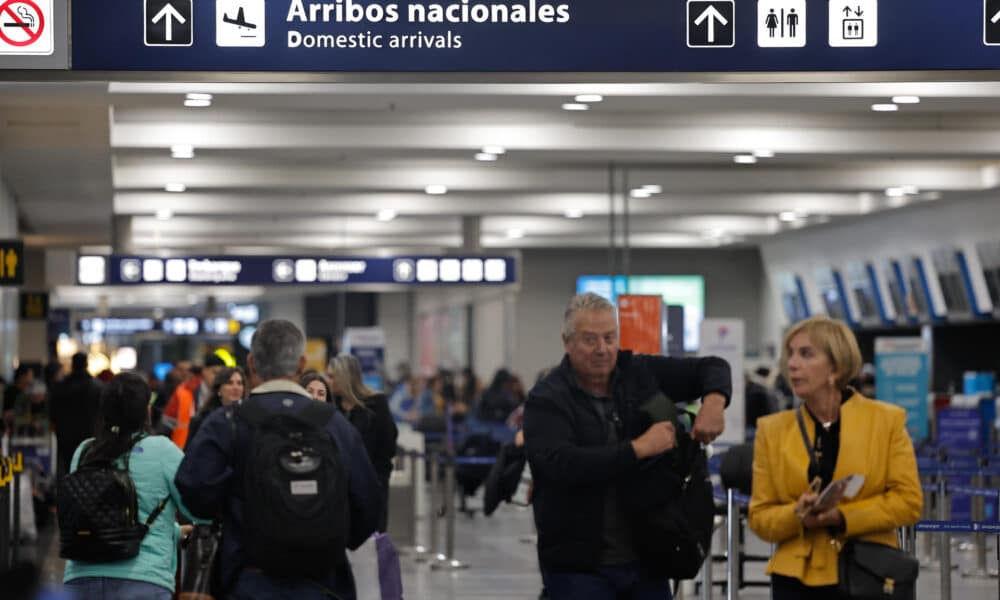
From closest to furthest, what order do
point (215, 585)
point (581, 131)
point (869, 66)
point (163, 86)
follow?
point (215, 585) → point (869, 66) → point (163, 86) → point (581, 131)

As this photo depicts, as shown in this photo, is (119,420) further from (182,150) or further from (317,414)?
(182,150)

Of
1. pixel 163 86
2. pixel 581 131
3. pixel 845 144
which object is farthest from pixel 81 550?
pixel 845 144

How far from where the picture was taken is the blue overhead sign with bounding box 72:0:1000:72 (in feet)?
24.4

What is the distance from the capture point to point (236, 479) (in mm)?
4750

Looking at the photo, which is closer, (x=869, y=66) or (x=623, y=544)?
(x=623, y=544)

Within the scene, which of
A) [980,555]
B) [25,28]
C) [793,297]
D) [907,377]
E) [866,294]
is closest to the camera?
[25,28]

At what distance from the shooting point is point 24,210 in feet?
72.6

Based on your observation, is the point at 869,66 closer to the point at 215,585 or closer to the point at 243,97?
the point at 215,585

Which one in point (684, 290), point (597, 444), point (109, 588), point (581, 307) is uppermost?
point (684, 290)

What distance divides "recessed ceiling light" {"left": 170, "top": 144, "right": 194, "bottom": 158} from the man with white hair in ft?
38.4

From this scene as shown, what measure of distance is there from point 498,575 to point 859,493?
9.31m

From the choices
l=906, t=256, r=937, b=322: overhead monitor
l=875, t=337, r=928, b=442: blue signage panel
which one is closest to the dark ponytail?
l=875, t=337, r=928, b=442: blue signage panel

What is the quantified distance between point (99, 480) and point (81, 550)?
0.24 meters

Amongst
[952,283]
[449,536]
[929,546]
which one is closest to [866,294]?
[952,283]
